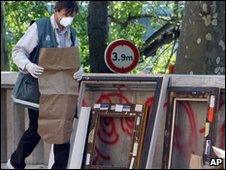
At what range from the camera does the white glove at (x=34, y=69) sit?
6.48m

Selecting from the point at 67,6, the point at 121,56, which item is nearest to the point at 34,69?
the point at 67,6

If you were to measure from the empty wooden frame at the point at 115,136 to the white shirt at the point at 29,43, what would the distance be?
2.71 feet

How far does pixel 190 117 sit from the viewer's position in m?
6.89

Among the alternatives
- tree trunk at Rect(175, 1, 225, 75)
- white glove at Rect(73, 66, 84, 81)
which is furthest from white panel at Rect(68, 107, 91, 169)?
tree trunk at Rect(175, 1, 225, 75)

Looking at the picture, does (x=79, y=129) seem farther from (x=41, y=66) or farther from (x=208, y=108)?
(x=208, y=108)

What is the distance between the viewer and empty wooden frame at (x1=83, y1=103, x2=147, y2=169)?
6848 millimetres

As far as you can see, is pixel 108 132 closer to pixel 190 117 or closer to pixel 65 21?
pixel 190 117

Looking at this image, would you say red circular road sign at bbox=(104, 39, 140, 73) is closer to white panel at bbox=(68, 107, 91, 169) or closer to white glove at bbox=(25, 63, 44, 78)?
white panel at bbox=(68, 107, 91, 169)

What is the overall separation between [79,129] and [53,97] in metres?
0.55

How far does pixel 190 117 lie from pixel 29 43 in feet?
5.66

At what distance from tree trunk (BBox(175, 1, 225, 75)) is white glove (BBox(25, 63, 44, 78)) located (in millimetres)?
2417

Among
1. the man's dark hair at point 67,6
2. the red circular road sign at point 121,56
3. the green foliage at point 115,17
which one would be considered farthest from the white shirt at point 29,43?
the green foliage at point 115,17

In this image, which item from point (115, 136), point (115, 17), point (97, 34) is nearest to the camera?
point (115, 136)

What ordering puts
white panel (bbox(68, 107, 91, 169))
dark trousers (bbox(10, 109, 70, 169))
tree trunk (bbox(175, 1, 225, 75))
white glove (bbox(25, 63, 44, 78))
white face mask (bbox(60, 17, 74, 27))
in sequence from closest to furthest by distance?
1. white glove (bbox(25, 63, 44, 78))
2. white face mask (bbox(60, 17, 74, 27))
3. dark trousers (bbox(10, 109, 70, 169))
4. white panel (bbox(68, 107, 91, 169))
5. tree trunk (bbox(175, 1, 225, 75))
